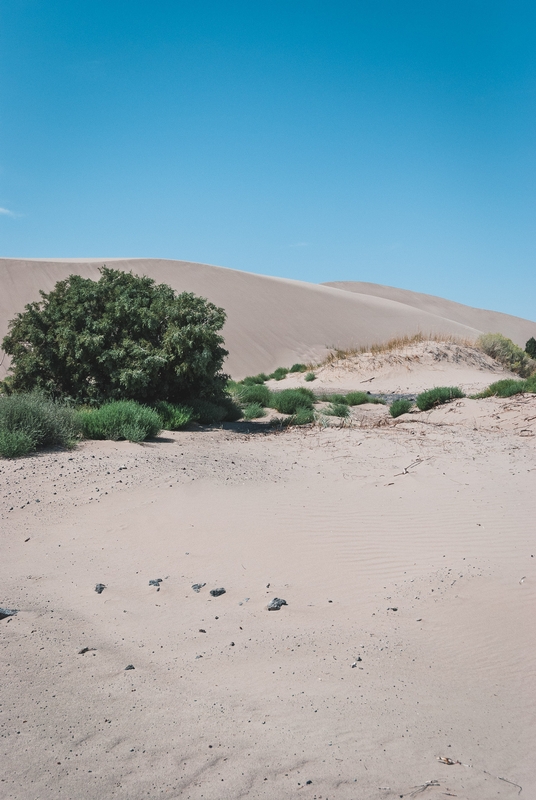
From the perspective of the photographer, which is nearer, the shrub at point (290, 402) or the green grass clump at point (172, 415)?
the green grass clump at point (172, 415)

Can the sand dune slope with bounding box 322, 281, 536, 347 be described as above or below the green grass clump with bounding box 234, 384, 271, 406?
above

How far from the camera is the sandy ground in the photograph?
284cm

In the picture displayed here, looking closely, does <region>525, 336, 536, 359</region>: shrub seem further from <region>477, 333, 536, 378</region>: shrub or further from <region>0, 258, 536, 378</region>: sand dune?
<region>0, 258, 536, 378</region>: sand dune

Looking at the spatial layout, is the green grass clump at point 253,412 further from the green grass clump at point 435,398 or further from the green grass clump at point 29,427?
the green grass clump at point 29,427

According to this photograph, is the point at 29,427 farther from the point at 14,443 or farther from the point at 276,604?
the point at 276,604

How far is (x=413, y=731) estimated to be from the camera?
10.2ft

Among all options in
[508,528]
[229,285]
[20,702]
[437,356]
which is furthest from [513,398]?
[229,285]

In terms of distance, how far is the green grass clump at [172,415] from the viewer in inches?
427

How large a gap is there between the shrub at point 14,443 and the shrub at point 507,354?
73.7ft

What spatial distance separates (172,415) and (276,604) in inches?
268

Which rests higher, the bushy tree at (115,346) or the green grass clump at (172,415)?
the bushy tree at (115,346)

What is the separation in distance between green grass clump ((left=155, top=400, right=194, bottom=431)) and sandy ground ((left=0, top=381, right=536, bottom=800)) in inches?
95.3

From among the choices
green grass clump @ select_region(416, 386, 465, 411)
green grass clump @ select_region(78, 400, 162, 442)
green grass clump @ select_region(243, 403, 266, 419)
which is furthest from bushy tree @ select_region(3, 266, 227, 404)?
green grass clump @ select_region(416, 386, 465, 411)

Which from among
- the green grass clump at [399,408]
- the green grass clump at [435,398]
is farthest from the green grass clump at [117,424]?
the green grass clump at [435,398]
